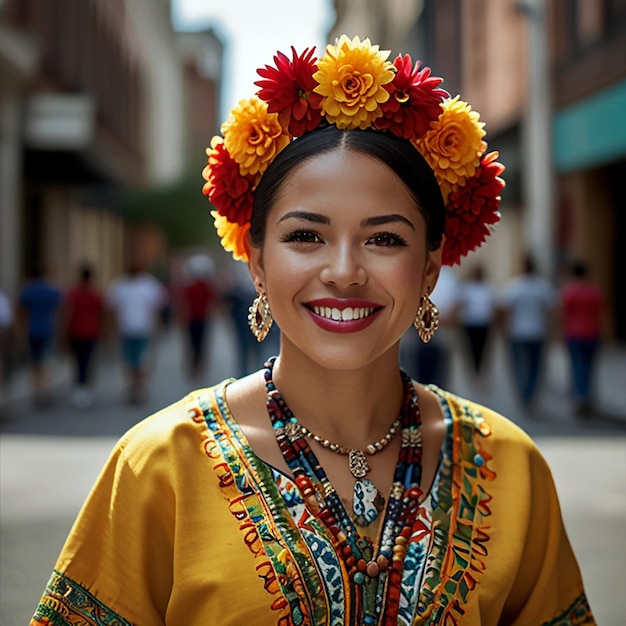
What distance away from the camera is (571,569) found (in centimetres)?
221

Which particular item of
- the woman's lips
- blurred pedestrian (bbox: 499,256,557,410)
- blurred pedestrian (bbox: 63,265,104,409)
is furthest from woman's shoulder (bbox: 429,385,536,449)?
blurred pedestrian (bbox: 63,265,104,409)

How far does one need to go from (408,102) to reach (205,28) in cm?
7974

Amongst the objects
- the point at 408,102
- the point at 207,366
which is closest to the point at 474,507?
the point at 408,102

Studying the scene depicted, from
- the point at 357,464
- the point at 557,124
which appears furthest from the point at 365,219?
the point at 557,124

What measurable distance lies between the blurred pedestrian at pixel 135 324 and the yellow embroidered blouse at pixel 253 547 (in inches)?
405

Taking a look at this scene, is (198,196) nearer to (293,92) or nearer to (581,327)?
(581,327)

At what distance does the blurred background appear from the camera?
332 centimetres

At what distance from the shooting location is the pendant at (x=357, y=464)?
7.06 feet

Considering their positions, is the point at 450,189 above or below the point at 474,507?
above

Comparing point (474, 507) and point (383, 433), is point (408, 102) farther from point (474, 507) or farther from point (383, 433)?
point (474, 507)

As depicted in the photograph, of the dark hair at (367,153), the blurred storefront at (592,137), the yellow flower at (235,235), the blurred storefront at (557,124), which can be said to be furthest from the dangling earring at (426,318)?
the blurred storefront at (592,137)

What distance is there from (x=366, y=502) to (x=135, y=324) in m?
10.5

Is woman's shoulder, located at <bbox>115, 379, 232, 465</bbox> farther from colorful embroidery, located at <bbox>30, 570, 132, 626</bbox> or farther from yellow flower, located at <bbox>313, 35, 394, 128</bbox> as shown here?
yellow flower, located at <bbox>313, 35, 394, 128</bbox>

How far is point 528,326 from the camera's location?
11250 mm
